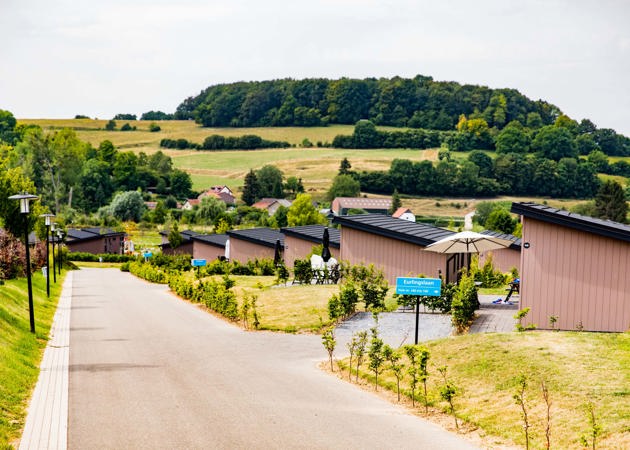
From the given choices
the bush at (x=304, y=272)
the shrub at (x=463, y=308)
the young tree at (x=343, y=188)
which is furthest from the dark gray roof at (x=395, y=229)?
the young tree at (x=343, y=188)

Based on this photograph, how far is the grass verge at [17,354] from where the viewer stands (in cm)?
1030

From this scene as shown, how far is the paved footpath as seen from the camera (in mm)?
9523

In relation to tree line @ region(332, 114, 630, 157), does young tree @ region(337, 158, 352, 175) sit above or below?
below

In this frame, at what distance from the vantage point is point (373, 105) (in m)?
174

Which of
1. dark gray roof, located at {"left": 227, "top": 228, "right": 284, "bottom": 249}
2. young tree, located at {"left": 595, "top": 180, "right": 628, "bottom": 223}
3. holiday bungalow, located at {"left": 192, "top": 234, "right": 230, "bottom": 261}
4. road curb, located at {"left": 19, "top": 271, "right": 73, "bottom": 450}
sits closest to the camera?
road curb, located at {"left": 19, "top": 271, "right": 73, "bottom": 450}

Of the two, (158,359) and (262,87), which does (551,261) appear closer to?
(158,359)

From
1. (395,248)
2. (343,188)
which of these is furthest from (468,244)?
(343,188)

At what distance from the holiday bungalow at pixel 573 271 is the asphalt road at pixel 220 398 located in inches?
210

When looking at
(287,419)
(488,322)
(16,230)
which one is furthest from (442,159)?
(287,419)

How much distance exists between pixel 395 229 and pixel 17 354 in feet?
56.3

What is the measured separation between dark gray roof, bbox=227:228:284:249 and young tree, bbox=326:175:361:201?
6809cm

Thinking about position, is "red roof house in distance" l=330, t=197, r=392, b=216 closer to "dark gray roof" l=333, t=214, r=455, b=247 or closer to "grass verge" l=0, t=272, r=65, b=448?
"dark gray roof" l=333, t=214, r=455, b=247

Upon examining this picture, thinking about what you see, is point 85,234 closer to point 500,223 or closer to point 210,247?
point 210,247

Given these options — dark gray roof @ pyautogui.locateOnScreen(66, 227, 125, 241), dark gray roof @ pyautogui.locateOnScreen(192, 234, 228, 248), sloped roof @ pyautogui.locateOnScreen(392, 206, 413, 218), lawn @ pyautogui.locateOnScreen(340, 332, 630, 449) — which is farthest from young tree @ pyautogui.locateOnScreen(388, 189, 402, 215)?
lawn @ pyautogui.locateOnScreen(340, 332, 630, 449)
